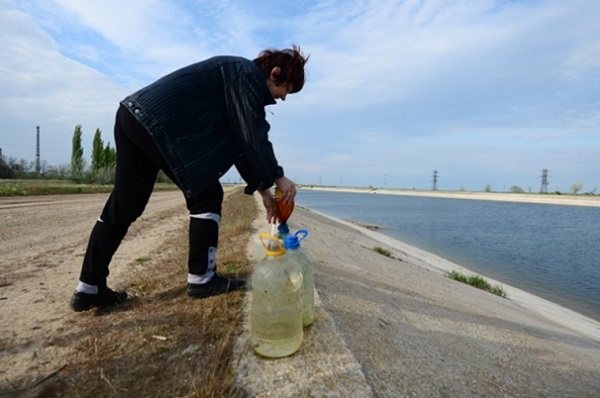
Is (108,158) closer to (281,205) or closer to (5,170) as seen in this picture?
(5,170)

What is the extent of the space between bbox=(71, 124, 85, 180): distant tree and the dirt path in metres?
41.8

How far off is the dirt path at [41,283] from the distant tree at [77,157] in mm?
41776

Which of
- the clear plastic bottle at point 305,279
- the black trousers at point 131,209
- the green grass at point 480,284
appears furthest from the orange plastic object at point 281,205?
the green grass at point 480,284

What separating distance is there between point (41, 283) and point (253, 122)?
9.80 ft

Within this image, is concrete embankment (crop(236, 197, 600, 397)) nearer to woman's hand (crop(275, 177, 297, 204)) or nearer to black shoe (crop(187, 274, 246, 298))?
black shoe (crop(187, 274, 246, 298))

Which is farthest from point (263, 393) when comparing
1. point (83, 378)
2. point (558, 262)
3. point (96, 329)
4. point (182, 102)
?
point (558, 262)

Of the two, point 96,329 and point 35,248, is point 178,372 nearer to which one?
point 96,329

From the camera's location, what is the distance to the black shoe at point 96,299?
2.76m

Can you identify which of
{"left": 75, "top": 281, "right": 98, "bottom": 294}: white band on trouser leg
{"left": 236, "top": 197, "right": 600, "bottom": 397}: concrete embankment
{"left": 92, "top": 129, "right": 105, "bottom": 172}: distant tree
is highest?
{"left": 92, "top": 129, "right": 105, "bottom": 172}: distant tree

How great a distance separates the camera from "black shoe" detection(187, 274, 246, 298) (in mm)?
2795

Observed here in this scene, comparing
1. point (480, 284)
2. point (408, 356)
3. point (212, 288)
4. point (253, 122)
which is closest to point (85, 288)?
point (212, 288)

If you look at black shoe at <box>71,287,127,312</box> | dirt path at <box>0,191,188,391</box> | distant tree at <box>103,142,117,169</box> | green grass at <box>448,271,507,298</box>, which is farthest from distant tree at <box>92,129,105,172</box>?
black shoe at <box>71,287,127,312</box>

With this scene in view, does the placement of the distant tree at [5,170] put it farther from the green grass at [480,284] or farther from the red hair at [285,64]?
the red hair at [285,64]

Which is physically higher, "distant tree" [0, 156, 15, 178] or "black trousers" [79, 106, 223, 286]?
"distant tree" [0, 156, 15, 178]
